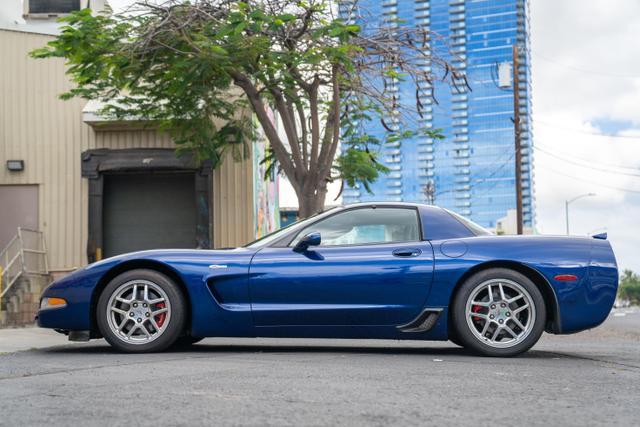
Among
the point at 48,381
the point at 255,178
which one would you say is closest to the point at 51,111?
the point at 255,178

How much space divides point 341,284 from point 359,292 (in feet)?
0.50

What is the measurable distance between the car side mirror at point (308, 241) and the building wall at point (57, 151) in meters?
13.6

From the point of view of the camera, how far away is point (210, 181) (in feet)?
65.9

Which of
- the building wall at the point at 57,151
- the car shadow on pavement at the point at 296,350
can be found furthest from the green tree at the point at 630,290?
the car shadow on pavement at the point at 296,350

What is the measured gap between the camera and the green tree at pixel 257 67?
14.0m

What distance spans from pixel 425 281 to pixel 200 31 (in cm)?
926

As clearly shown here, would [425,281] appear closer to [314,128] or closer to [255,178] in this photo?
[314,128]

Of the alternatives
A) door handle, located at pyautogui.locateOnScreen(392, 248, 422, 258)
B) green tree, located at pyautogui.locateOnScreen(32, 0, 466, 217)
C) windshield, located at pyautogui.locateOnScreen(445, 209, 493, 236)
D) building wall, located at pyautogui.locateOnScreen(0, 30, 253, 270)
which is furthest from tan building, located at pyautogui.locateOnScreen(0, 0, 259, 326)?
door handle, located at pyautogui.locateOnScreen(392, 248, 422, 258)

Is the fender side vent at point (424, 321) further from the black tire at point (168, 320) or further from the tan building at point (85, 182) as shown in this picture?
the tan building at point (85, 182)

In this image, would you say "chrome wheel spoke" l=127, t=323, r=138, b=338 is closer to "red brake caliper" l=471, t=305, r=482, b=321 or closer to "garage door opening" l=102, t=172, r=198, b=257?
"red brake caliper" l=471, t=305, r=482, b=321

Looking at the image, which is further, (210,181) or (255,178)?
(255,178)

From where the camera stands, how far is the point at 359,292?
6520mm

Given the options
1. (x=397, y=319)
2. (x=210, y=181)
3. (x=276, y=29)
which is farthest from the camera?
(x=210, y=181)

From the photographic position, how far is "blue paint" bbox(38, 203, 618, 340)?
6.52 m
